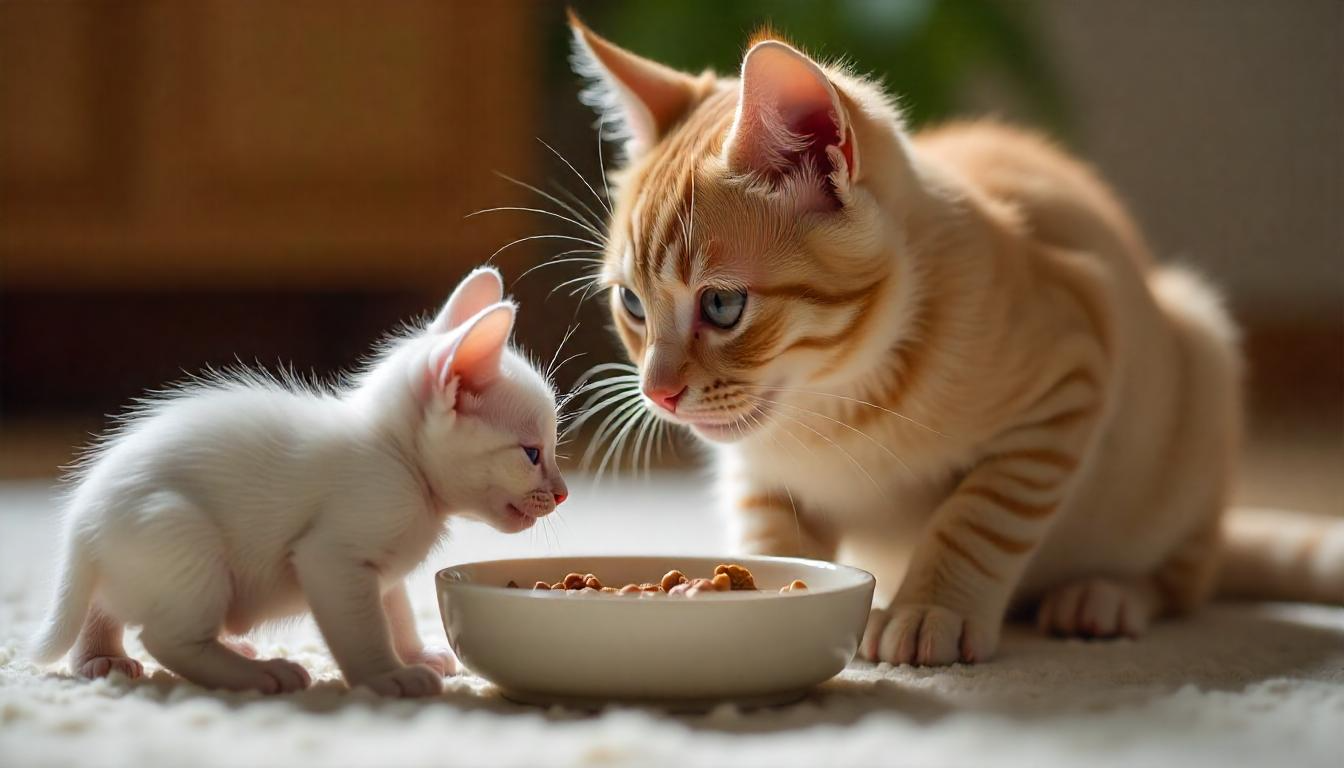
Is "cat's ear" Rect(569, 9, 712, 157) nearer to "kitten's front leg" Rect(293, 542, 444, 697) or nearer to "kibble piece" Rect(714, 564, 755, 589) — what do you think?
"kibble piece" Rect(714, 564, 755, 589)

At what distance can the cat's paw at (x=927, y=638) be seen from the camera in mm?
1265

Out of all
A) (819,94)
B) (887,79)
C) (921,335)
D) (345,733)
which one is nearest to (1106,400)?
(921,335)

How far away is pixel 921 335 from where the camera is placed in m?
1.39

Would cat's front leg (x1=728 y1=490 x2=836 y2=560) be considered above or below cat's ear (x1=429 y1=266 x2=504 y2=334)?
below

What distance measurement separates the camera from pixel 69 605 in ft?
3.46

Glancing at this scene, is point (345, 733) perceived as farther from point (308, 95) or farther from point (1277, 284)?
point (1277, 284)

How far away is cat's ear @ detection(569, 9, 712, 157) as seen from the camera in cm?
152

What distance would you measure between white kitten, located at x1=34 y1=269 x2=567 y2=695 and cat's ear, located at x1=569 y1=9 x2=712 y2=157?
20.7 inches

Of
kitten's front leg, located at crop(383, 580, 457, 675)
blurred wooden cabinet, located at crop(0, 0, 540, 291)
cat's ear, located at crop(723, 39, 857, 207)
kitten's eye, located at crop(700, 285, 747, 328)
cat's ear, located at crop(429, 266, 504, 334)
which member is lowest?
kitten's front leg, located at crop(383, 580, 457, 675)

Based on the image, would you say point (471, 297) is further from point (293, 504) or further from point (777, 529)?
point (777, 529)

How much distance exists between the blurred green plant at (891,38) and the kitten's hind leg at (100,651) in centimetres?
250

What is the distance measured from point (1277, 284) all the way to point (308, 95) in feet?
10.6

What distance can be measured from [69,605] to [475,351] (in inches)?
14.8

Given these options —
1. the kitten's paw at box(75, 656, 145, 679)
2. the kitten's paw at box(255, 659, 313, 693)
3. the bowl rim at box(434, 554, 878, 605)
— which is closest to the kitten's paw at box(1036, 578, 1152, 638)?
the bowl rim at box(434, 554, 878, 605)
